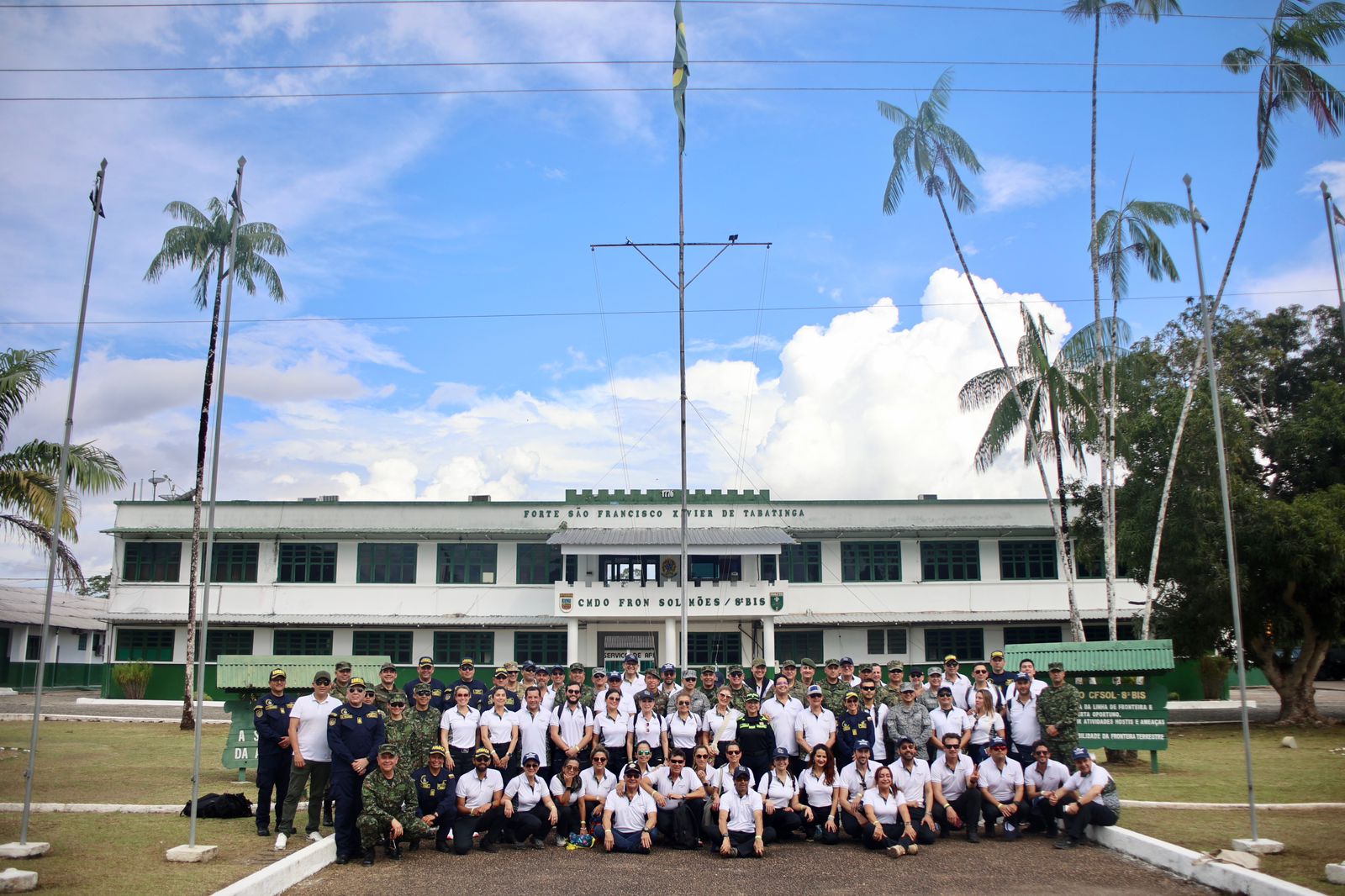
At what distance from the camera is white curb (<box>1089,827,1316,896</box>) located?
8406mm

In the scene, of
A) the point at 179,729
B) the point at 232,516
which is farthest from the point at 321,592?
the point at 179,729

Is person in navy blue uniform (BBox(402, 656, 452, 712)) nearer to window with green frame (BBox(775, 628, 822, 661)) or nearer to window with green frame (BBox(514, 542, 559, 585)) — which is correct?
window with green frame (BBox(514, 542, 559, 585))

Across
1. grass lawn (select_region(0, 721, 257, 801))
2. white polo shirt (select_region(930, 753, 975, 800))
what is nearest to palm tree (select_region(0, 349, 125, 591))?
grass lawn (select_region(0, 721, 257, 801))

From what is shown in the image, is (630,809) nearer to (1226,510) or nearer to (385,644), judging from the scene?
(1226,510)

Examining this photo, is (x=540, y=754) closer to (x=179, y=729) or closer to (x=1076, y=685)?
(x=1076, y=685)

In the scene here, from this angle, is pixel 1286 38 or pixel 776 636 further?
pixel 776 636

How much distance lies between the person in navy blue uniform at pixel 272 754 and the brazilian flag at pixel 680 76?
14467 millimetres

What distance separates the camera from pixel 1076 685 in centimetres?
1723

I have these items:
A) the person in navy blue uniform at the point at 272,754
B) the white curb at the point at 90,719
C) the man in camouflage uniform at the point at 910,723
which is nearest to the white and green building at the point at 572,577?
the white curb at the point at 90,719

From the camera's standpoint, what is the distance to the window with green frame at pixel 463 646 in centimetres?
3189

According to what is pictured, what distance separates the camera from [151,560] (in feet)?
109

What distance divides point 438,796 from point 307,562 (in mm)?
23319

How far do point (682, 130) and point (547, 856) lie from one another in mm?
15690

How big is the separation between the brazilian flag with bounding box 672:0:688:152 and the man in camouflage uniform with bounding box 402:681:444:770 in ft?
45.6
